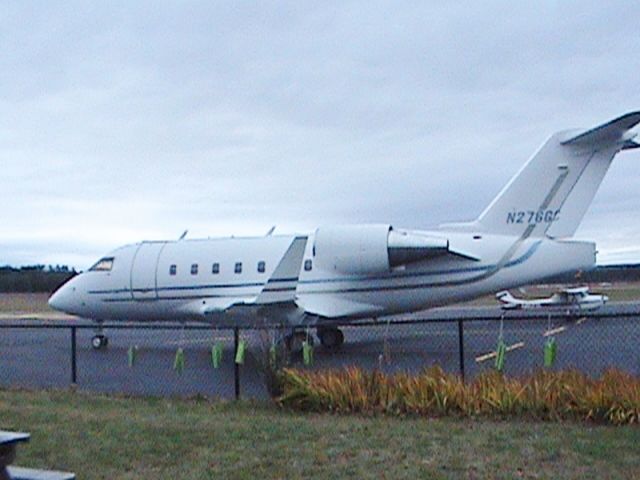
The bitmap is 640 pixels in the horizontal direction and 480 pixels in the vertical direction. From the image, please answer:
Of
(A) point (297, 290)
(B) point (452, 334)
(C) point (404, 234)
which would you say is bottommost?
(B) point (452, 334)

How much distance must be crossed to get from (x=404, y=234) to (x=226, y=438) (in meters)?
12.5

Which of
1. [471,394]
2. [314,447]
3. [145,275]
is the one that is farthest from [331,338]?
[314,447]

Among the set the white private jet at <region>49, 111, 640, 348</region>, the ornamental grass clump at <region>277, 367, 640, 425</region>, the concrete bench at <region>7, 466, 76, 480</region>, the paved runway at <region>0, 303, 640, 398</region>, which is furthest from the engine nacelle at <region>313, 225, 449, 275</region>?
the concrete bench at <region>7, 466, 76, 480</region>

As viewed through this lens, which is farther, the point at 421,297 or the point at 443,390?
the point at 421,297

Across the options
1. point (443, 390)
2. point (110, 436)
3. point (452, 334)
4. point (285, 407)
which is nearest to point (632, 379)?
point (443, 390)

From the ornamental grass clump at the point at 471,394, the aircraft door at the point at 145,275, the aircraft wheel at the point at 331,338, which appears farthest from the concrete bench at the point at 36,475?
the aircraft door at the point at 145,275

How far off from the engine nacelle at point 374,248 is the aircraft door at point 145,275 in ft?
17.2

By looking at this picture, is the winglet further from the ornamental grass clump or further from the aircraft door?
the ornamental grass clump

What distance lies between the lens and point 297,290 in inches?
851

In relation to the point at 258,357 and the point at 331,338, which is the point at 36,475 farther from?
the point at 331,338

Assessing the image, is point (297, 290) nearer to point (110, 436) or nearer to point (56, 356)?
point (56, 356)

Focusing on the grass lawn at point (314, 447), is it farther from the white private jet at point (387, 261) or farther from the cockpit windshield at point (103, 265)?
the cockpit windshield at point (103, 265)

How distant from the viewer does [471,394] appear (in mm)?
9492

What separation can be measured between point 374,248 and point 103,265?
344 inches
